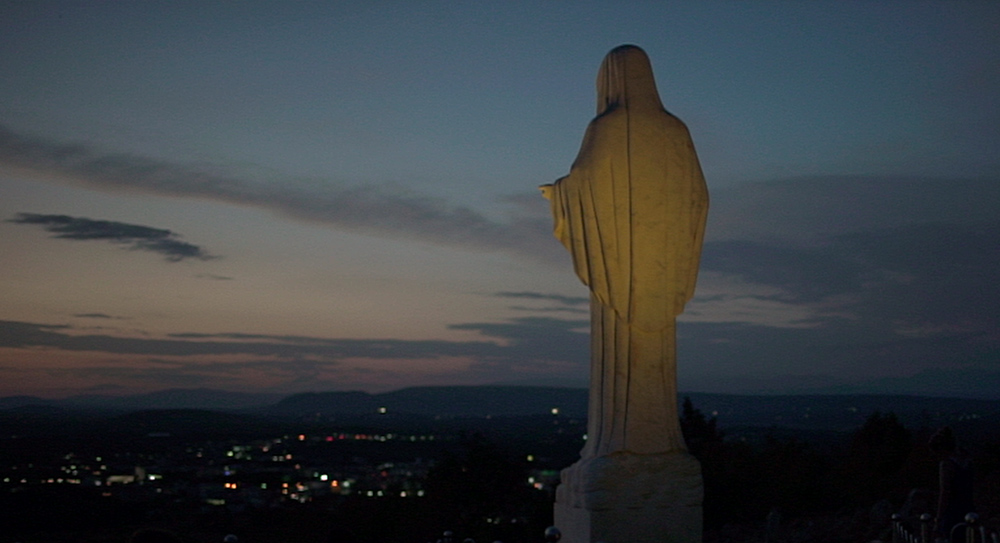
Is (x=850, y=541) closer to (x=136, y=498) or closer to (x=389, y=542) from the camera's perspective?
(x=389, y=542)

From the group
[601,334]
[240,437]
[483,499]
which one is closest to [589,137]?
[601,334]

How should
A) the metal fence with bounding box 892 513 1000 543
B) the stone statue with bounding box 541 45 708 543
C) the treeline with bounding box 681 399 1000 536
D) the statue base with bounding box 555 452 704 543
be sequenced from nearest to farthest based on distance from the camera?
the metal fence with bounding box 892 513 1000 543, the statue base with bounding box 555 452 704 543, the stone statue with bounding box 541 45 708 543, the treeline with bounding box 681 399 1000 536

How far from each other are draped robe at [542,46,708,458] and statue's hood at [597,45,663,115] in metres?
0.07

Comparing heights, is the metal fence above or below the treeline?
above

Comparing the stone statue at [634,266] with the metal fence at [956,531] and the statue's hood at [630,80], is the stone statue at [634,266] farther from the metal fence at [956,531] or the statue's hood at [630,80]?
the metal fence at [956,531]

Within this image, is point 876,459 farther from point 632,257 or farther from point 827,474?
point 632,257

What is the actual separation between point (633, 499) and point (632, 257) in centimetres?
211

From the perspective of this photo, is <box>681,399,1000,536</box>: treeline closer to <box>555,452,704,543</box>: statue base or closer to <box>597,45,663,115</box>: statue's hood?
<box>555,452,704,543</box>: statue base

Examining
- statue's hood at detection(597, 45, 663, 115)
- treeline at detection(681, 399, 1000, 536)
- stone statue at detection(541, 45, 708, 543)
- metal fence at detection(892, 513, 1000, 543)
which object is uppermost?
statue's hood at detection(597, 45, 663, 115)

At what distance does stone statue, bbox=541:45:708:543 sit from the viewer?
8.16 meters

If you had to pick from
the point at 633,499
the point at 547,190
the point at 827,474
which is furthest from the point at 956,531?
the point at 827,474

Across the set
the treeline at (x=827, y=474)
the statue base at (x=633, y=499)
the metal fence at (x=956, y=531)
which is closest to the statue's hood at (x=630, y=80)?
the statue base at (x=633, y=499)

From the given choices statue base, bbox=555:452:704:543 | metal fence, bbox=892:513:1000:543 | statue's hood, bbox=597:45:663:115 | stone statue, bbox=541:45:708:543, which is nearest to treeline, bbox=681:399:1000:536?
metal fence, bbox=892:513:1000:543

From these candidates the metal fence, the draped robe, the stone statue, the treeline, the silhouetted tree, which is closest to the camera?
the metal fence
